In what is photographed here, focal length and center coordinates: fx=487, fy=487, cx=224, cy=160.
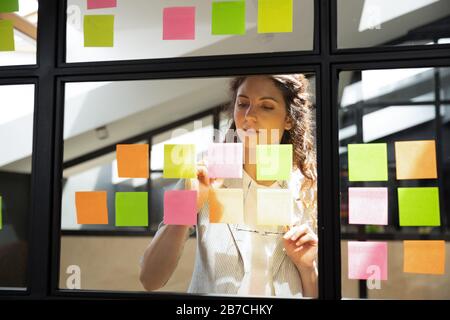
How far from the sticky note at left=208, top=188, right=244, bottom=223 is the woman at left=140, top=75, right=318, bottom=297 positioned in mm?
21

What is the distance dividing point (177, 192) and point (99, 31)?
32.4 inches

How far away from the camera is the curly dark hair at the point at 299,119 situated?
205 cm

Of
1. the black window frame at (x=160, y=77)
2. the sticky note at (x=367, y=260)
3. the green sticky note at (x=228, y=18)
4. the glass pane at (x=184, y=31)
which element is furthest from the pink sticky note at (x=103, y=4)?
the sticky note at (x=367, y=260)

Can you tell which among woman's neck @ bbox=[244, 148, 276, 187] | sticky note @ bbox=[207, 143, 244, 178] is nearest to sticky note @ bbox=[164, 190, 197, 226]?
sticky note @ bbox=[207, 143, 244, 178]

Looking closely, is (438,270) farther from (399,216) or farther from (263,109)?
(263,109)

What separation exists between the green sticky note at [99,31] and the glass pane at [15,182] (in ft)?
1.18

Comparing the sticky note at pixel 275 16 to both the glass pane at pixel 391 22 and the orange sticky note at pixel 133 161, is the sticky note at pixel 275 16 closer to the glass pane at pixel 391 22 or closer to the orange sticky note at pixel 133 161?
the glass pane at pixel 391 22

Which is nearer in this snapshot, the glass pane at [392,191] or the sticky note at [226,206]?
the glass pane at [392,191]

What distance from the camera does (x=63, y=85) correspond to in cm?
223

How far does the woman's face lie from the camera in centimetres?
211

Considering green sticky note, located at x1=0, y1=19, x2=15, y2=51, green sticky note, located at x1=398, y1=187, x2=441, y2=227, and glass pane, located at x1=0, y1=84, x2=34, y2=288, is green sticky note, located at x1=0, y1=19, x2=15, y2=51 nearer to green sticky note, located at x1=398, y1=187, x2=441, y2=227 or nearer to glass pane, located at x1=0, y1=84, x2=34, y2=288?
glass pane, located at x1=0, y1=84, x2=34, y2=288

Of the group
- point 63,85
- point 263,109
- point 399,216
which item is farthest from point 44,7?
point 399,216
